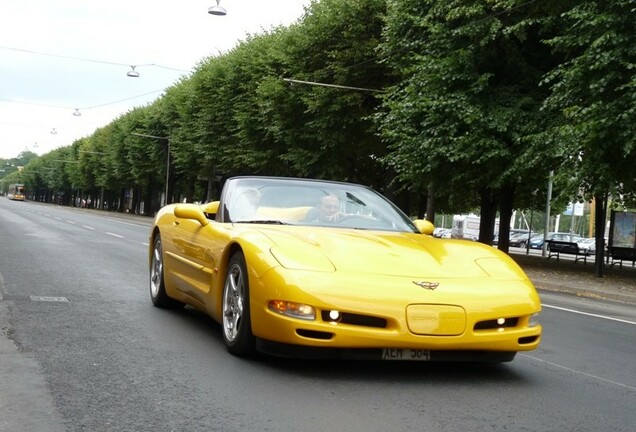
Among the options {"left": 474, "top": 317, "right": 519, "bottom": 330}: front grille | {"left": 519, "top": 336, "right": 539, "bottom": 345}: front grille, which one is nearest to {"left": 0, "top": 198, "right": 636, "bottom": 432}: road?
{"left": 519, "top": 336, "right": 539, "bottom": 345}: front grille

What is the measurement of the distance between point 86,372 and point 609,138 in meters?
14.8

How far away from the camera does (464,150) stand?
20.9m

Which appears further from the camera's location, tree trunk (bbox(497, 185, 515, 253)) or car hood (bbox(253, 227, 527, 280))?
tree trunk (bbox(497, 185, 515, 253))

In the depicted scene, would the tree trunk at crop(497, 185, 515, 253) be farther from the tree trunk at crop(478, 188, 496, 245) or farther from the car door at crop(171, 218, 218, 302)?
the car door at crop(171, 218, 218, 302)

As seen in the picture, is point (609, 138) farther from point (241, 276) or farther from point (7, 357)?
point (7, 357)

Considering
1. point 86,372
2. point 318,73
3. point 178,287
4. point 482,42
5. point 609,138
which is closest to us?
point 86,372

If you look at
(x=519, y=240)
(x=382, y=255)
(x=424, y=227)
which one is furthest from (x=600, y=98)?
(x=519, y=240)

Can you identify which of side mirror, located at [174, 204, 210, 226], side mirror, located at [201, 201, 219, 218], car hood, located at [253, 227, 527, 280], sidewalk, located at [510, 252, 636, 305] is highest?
side mirror, located at [201, 201, 219, 218]

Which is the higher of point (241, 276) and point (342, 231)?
point (342, 231)

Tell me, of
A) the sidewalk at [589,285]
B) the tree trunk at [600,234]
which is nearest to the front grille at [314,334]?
the sidewalk at [589,285]

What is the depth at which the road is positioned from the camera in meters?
3.89

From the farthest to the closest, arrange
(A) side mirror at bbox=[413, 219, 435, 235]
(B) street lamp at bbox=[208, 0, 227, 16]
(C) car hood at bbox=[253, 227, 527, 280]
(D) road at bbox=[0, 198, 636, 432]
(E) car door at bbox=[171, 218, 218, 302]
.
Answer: (B) street lamp at bbox=[208, 0, 227, 16]
(A) side mirror at bbox=[413, 219, 435, 235]
(E) car door at bbox=[171, 218, 218, 302]
(C) car hood at bbox=[253, 227, 527, 280]
(D) road at bbox=[0, 198, 636, 432]

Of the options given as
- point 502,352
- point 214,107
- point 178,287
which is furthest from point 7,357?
point 214,107

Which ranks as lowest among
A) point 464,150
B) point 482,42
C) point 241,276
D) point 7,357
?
point 7,357
